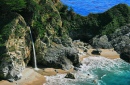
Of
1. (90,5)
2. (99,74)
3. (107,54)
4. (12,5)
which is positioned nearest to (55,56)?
(99,74)

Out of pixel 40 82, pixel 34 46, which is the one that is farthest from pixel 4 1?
pixel 40 82

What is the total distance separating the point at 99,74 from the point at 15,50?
42.9 ft

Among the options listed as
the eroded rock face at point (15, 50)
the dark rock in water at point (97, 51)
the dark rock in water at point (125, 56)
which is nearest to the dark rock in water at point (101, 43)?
the dark rock in water at point (97, 51)

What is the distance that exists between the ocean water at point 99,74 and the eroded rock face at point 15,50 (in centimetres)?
442

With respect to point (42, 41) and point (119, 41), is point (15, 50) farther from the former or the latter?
point (119, 41)

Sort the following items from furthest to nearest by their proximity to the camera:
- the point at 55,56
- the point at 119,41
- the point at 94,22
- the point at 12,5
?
the point at 94,22 < the point at 119,41 < the point at 55,56 < the point at 12,5

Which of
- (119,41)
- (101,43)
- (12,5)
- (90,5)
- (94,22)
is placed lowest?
(101,43)

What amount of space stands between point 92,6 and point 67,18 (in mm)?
28073

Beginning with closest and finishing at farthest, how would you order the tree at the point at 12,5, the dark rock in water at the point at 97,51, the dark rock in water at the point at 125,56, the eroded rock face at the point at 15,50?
the eroded rock face at the point at 15,50 → the tree at the point at 12,5 → the dark rock in water at the point at 125,56 → the dark rock in water at the point at 97,51

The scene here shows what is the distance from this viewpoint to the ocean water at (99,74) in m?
41.6

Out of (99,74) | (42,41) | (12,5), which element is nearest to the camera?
(12,5)

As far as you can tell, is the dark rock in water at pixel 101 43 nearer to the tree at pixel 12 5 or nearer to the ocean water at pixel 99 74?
the ocean water at pixel 99 74

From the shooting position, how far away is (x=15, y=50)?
134ft

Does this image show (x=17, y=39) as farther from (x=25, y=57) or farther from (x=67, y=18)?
(x=67, y=18)
